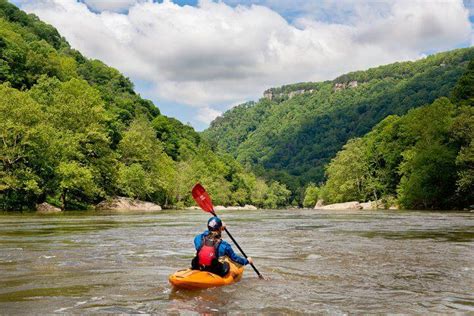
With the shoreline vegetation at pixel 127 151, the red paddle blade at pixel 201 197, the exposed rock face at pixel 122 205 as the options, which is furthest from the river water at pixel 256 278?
the exposed rock face at pixel 122 205

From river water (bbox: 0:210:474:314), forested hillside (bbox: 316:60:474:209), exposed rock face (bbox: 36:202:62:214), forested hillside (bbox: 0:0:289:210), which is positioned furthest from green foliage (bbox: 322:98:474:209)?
exposed rock face (bbox: 36:202:62:214)

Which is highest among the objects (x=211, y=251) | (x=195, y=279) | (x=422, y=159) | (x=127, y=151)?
(x=127, y=151)

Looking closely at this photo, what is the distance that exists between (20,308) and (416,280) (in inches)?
294

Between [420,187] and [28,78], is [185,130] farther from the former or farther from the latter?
[420,187]

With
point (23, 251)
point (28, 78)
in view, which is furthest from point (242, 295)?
point (28, 78)

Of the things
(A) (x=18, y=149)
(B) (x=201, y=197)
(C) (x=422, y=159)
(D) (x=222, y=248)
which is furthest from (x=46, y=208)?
(C) (x=422, y=159)

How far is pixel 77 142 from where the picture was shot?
49.8m

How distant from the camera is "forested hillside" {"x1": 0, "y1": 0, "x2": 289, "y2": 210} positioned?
135 feet

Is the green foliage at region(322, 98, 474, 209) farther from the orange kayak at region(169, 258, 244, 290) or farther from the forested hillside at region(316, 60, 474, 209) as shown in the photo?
the orange kayak at region(169, 258, 244, 290)

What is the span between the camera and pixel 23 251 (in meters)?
13.7

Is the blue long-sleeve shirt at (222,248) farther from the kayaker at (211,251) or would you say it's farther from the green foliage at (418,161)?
the green foliage at (418,161)

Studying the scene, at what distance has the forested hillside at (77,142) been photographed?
41281mm

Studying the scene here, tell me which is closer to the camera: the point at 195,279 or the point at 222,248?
the point at 195,279

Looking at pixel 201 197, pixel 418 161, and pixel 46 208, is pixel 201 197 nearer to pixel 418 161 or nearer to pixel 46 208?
pixel 46 208
